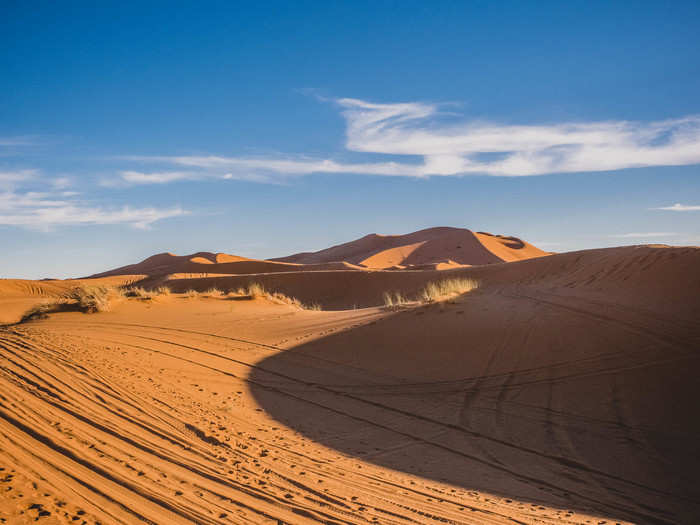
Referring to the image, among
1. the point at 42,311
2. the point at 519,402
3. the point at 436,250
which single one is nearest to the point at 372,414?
the point at 519,402

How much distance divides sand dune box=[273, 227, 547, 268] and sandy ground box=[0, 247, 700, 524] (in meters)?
33.2

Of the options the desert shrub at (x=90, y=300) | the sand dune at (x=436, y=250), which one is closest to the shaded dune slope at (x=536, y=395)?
the desert shrub at (x=90, y=300)

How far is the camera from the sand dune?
49.9 metres

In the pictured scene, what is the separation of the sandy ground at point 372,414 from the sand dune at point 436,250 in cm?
3315

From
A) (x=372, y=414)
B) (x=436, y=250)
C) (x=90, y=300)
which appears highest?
(x=436, y=250)

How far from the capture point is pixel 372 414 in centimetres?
693

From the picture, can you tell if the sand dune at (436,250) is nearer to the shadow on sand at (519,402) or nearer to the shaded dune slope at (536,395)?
the shaded dune slope at (536,395)

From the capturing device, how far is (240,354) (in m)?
10.0

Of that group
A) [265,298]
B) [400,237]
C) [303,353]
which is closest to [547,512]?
[303,353]

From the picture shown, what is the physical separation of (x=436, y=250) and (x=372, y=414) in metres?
48.2

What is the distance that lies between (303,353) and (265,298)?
8.15m

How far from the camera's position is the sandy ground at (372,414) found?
3.71 m

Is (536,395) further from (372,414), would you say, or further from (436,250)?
(436,250)

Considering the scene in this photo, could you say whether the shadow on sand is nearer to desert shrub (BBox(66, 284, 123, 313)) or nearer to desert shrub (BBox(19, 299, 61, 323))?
desert shrub (BBox(66, 284, 123, 313))
